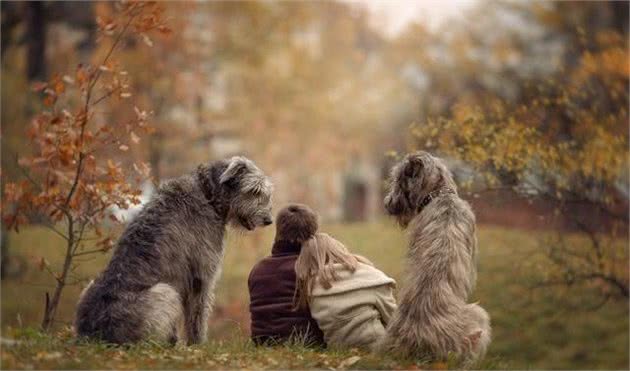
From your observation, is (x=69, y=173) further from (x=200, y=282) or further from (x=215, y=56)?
(x=215, y=56)

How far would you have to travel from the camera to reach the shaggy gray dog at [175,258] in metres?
8.02

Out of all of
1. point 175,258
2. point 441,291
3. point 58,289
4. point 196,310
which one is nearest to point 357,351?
point 441,291

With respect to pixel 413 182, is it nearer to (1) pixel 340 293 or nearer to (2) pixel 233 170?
(1) pixel 340 293

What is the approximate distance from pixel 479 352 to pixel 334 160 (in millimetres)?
17843

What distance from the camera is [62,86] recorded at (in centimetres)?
947

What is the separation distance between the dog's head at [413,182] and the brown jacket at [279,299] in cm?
109

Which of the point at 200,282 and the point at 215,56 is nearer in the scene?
the point at 200,282

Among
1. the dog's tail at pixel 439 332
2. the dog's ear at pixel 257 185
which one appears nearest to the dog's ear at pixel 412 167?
the dog's tail at pixel 439 332

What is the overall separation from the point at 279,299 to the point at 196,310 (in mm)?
912

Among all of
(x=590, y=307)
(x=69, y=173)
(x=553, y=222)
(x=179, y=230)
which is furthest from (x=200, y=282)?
(x=590, y=307)

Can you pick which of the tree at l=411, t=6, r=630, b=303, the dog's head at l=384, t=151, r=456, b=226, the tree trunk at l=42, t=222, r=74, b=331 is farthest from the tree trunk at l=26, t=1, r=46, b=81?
the dog's head at l=384, t=151, r=456, b=226

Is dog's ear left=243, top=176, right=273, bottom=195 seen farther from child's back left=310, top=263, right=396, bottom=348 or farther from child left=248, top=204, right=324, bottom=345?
child's back left=310, top=263, right=396, bottom=348

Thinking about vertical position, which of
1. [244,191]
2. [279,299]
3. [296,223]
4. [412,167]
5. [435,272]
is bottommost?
[279,299]

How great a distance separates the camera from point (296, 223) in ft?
27.5
